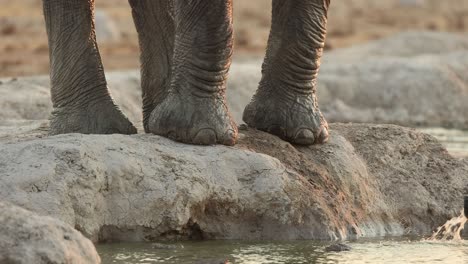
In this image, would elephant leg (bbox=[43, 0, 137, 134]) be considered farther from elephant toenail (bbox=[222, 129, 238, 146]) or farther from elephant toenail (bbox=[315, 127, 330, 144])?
elephant toenail (bbox=[315, 127, 330, 144])

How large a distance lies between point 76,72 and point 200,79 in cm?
78

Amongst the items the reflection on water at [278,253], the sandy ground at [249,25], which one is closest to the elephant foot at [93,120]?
the reflection on water at [278,253]

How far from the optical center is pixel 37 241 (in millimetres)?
4477

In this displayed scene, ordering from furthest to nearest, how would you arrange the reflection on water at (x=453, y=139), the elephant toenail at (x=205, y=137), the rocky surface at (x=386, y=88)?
the rocky surface at (x=386, y=88) → the reflection on water at (x=453, y=139) → the elephant toenail at (x=205, y=137)

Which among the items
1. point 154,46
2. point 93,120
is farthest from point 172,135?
point 154,46

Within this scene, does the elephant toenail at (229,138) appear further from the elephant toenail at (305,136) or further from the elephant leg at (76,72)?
the elephant leg at (76,72)

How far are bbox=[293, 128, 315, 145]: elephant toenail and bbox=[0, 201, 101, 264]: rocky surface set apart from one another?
1.71 meters

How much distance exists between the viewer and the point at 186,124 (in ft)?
18.8

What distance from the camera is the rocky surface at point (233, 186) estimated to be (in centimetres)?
516

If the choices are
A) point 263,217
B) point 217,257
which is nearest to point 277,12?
point 263,217

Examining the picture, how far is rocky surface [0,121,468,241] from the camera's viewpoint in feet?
16.9

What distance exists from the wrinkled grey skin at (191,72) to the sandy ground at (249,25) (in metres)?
6.06

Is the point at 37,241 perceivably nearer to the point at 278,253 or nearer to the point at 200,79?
A: the point at 278,253

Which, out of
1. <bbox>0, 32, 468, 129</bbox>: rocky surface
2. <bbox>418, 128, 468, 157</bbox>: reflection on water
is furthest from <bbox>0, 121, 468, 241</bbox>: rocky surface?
<bbox>0, 32, 468, 129</bbox>: rocky surface
